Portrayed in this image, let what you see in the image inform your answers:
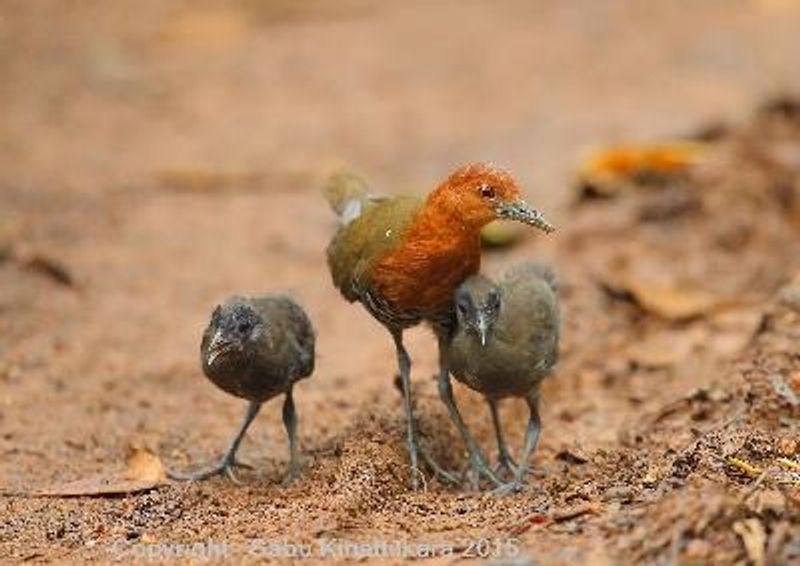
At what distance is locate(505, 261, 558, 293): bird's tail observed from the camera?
672 centimetres

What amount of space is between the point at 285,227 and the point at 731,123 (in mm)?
4213

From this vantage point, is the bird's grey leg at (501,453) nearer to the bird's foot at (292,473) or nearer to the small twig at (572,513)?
the bird's foot at (292,473)

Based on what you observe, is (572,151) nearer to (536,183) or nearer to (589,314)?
(536,183)

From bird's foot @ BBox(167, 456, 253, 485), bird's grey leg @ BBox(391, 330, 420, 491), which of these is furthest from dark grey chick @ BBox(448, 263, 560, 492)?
bird's foot @ BBox(167, 456, 253, 485)

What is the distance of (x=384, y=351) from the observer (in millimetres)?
8945

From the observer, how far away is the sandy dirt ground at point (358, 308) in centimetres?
561

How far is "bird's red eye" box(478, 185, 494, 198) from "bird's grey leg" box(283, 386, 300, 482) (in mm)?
1297

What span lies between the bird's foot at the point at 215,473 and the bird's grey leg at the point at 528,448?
1.27 meters

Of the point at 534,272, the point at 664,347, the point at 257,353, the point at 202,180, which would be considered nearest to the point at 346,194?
the point at 534,272

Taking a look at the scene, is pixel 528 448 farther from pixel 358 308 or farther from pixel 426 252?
pixel 358 308

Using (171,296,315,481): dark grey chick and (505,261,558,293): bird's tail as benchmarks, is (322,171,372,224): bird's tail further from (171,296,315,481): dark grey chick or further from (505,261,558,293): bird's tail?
(505,261,558,293): bird's tail

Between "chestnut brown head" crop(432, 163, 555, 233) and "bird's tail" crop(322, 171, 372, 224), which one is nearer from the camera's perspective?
"chestnut brown head" crop(432, 163, 555, 233)

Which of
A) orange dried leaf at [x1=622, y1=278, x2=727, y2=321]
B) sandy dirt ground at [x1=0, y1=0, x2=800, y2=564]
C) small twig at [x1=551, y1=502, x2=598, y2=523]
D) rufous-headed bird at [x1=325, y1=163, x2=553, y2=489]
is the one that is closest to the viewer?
small twig at [x1=551, y1=502, x2=598, y2=523]

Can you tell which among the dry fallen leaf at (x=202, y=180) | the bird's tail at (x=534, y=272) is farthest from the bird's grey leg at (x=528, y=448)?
the dry fallen leaf at (x=202, y=180)
